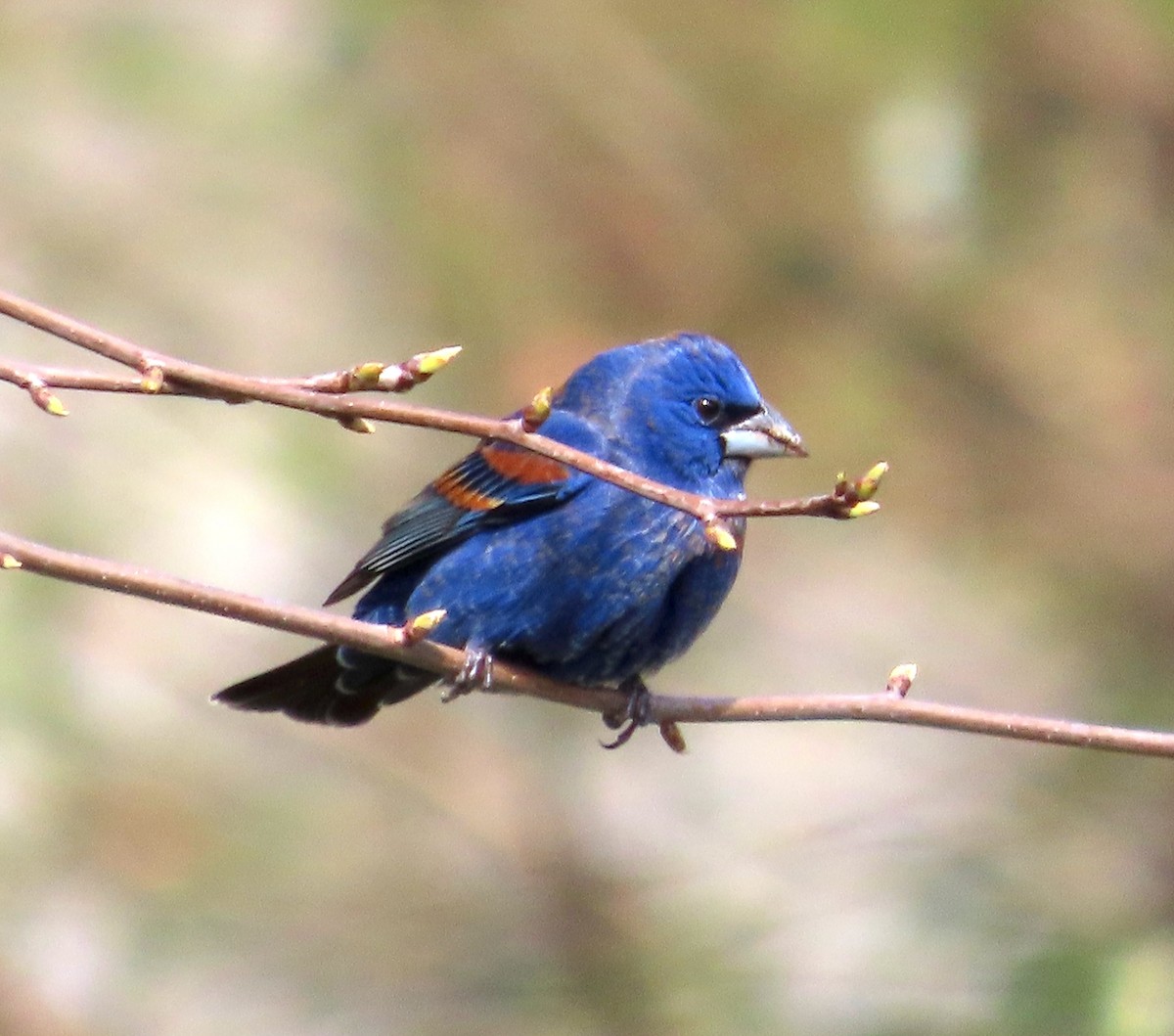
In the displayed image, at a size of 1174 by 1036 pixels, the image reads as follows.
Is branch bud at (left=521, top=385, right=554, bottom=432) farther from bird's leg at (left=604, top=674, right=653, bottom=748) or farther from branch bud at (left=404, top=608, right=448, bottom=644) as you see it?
bird's leg at (left=604, top=674, right=653, bottom=748)

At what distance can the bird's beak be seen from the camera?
3.75m

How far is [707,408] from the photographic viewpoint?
3.82m

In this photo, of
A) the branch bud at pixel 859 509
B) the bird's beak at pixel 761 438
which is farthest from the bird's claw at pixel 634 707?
the branch bud at pixel 859 509

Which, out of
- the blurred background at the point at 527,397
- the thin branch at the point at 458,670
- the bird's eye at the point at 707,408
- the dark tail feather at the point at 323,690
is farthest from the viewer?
the blurred background at the point at 527,397

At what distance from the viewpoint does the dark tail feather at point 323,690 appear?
4078 millimetres

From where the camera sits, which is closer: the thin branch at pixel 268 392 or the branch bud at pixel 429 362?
the thin branch at pixel 268 392

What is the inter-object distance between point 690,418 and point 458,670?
0.99m

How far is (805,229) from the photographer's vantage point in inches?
241

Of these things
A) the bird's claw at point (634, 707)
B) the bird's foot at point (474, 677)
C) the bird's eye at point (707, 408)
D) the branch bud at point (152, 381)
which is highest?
the bird's eye at point (707, 408)

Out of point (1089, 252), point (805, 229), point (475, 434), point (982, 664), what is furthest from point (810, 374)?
point (475, 434)

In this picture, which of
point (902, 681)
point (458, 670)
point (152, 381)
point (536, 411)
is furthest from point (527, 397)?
point (152, 381)

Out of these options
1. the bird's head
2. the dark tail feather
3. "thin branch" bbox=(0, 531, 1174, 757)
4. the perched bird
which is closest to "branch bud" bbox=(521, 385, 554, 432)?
"thin branch" bbox=(0, 531, 1174, 757)

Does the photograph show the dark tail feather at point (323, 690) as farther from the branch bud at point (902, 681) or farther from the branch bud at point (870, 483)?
the branch bud at point (870, 483)

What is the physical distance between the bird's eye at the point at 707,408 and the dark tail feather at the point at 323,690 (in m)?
0.85
